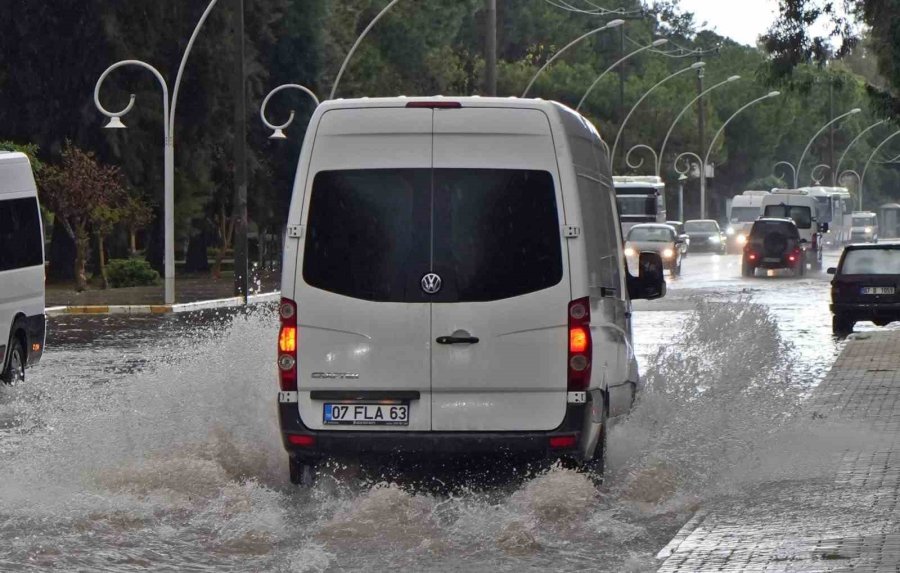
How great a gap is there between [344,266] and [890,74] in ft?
66.7

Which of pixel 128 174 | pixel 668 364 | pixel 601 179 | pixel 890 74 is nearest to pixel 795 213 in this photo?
pixel 128 174

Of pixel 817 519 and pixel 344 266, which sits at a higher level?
pixel 344 266

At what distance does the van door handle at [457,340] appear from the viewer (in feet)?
31.9

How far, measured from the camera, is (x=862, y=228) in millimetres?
100562

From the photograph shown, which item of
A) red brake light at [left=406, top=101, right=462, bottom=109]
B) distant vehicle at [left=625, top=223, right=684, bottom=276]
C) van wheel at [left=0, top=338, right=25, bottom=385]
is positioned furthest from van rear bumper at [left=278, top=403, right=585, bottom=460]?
distant vehicle at [left=625, top=223, right=684, bottom=276]

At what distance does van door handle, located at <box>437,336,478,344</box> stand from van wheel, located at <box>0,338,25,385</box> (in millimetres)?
8933

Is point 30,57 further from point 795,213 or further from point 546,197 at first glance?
point 546,197

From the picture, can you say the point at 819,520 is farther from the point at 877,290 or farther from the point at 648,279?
the point at 877,290

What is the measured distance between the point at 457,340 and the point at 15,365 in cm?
932

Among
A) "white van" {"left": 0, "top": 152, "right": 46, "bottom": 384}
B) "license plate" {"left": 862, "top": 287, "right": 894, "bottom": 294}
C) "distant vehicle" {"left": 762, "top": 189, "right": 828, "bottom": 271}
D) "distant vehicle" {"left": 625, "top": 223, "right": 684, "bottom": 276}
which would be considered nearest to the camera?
"white van" {"left": 0, "top": 152, "right": 46, "bottom": 384}

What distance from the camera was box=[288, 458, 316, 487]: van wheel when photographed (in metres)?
10.2

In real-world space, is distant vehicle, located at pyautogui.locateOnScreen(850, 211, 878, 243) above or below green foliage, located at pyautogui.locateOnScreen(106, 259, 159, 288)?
below

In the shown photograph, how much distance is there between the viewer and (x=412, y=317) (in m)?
9.75

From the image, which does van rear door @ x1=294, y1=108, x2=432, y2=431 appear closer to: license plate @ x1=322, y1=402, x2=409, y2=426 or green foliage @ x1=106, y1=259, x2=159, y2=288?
license plate @ x1=322, y1=402, x2=409, y2=426
